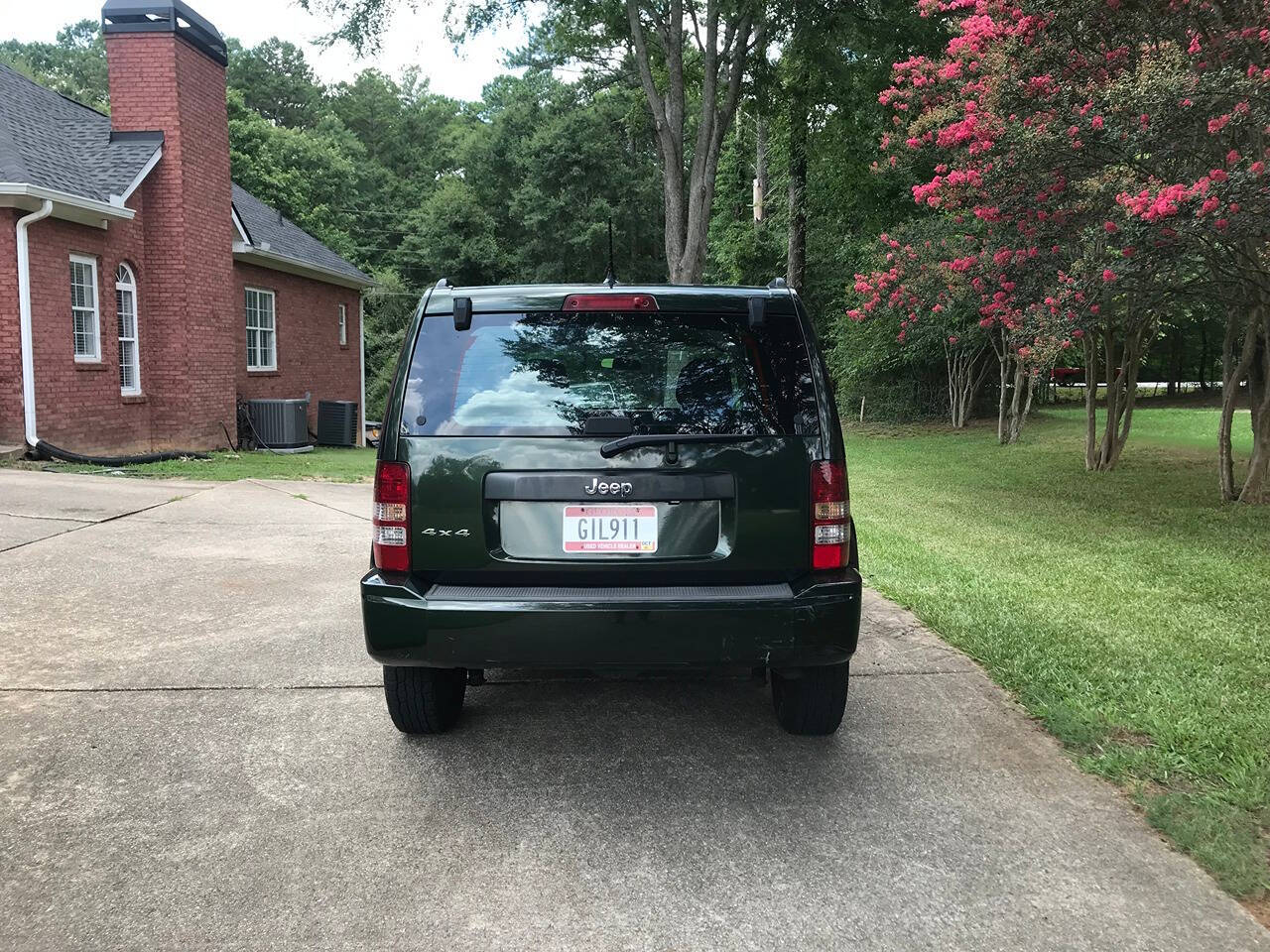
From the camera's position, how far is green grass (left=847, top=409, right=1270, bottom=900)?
370 cm

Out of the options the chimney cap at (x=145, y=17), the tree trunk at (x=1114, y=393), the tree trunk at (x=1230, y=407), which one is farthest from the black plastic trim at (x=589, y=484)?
the chimney cap at (x=145, y=17)

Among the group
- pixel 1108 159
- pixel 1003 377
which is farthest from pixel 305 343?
pixel 1108 159

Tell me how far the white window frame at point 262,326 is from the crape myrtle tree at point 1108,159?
1330 centimetres

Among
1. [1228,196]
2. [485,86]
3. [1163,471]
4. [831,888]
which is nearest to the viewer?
[831,888]

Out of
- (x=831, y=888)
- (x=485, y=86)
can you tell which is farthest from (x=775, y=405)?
(x=485, y=86)

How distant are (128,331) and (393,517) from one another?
47.0 ft

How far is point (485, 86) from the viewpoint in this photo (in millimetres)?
57906

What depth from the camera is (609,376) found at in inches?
141

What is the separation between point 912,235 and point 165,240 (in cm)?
1191

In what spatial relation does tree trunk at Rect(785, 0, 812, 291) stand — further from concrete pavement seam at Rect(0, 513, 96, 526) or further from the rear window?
concrete pavement seam at Rect(0, 513, 96, 526)

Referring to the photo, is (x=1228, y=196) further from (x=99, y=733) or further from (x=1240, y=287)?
(x=99, y=733)

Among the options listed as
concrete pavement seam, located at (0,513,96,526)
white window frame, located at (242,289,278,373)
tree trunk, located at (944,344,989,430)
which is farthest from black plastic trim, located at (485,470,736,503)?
tree trunk, located at (944,344,989,430)

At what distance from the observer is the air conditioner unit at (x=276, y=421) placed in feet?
62.4

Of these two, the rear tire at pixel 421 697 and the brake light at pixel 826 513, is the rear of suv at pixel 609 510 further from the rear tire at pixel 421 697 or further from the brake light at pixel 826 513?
the rear tire at pixel 421 697
